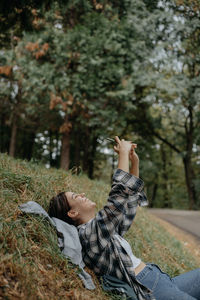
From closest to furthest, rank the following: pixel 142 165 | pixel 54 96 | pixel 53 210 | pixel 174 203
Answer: pixel 53 210 → pixel 54 96 → pixel 142 165 → pixel 174 203

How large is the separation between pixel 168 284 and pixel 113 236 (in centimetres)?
63

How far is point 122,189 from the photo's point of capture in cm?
261

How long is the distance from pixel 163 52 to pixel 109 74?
10.2 ft

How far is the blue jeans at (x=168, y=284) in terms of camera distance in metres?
2.51

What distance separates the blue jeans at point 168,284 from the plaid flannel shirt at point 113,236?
9 centimetres

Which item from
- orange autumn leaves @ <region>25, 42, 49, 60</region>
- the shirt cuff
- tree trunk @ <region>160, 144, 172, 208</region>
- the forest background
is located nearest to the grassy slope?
the shirt cuff

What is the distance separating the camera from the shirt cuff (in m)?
2.63

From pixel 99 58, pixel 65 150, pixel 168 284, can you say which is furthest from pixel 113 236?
pixel 65 150

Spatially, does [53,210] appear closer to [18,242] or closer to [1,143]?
[18,242]

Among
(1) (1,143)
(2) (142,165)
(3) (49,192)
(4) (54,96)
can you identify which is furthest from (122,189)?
(1) (1,143)

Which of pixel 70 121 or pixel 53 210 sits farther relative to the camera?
pixel 70 121

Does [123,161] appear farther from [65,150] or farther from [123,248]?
[65,150]

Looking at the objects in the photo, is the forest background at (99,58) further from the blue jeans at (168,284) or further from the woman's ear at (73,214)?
the blue jeans at (168,284)

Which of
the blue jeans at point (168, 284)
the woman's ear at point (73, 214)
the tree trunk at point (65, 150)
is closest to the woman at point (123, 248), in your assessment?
the blue jeans at point (168, 284)
